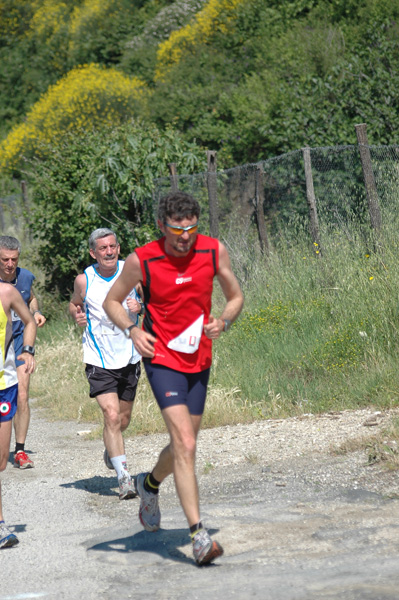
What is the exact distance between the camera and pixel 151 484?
5.39 m

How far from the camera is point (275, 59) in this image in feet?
65.7

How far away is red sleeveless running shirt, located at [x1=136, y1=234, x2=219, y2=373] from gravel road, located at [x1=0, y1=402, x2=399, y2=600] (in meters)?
1.10

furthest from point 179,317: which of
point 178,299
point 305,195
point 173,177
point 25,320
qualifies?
point 173,177

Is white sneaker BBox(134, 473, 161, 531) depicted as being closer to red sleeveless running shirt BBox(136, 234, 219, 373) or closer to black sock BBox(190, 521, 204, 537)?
black sock BBox(190, 521, 204, 537)

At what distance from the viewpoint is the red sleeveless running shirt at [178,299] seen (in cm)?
499

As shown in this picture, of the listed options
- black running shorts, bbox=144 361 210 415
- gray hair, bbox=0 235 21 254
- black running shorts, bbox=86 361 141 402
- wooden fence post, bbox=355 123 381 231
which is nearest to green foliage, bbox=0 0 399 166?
A: wooden fence post, bbox=355 123 381 231

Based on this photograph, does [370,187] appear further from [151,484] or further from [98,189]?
[151,484]

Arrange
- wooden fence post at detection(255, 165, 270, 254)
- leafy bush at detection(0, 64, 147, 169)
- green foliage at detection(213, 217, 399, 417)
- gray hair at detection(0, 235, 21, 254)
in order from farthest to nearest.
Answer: leafy bush at detection(0, 64, 147, 169) < wooden fence post at detection(255, 165, 270, 254) < green foliage at detection(213, 217, 399, 417) < gray hair at detection(0, 235, 21, 254)

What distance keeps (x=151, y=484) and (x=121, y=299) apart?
1.13 m

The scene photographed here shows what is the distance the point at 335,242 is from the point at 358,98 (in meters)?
5.33

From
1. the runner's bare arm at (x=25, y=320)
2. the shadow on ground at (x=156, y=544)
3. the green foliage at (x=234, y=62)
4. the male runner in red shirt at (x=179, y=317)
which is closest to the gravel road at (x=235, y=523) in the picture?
the shadow on ground at (x=156, y=544)

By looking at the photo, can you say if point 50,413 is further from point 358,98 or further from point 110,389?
point 358,98

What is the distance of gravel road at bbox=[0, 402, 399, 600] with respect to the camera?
4469 millimetres

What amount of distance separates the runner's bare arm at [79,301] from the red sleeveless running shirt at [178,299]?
205 centimetres
